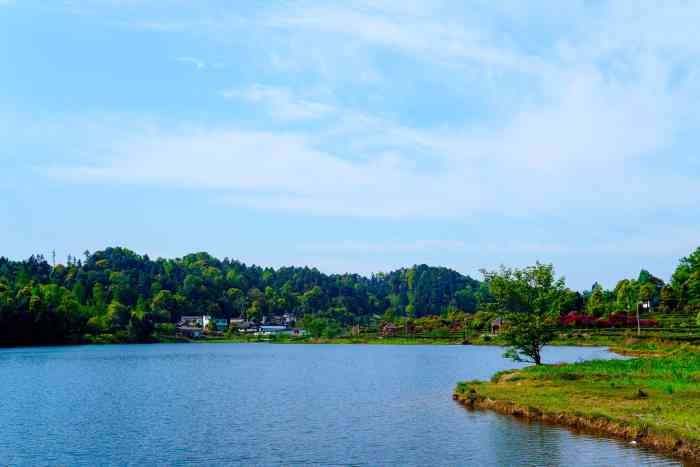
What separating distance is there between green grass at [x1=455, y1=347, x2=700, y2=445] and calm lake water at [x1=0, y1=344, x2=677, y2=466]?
8.98 ft

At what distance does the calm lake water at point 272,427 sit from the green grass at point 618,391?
274cm

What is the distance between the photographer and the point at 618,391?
4828 cm

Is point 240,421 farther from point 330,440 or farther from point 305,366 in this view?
point 305,366

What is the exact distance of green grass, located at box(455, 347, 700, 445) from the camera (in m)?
37.3

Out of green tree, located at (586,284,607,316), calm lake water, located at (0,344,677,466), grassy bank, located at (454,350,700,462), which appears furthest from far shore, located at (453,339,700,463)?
green tree, located at (586,284,607,316)

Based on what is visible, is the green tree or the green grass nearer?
the green grass

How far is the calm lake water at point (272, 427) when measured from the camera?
3606 centimetres

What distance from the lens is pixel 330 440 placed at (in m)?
41.2

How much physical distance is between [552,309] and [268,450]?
42916mm

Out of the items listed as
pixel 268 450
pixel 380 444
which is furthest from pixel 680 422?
pixel 268 450

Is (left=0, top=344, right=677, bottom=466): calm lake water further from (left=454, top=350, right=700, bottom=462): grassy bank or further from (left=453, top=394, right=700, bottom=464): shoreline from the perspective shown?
(left=454, top=350, right=700, bottom=462): grassy bank

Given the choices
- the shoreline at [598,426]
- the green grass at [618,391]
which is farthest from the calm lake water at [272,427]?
the green grass at [618,391]

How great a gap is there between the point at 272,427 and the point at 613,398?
2367 cm

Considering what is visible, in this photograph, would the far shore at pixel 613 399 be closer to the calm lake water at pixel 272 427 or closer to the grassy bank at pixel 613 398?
the grassy bank at pixel 613 398
